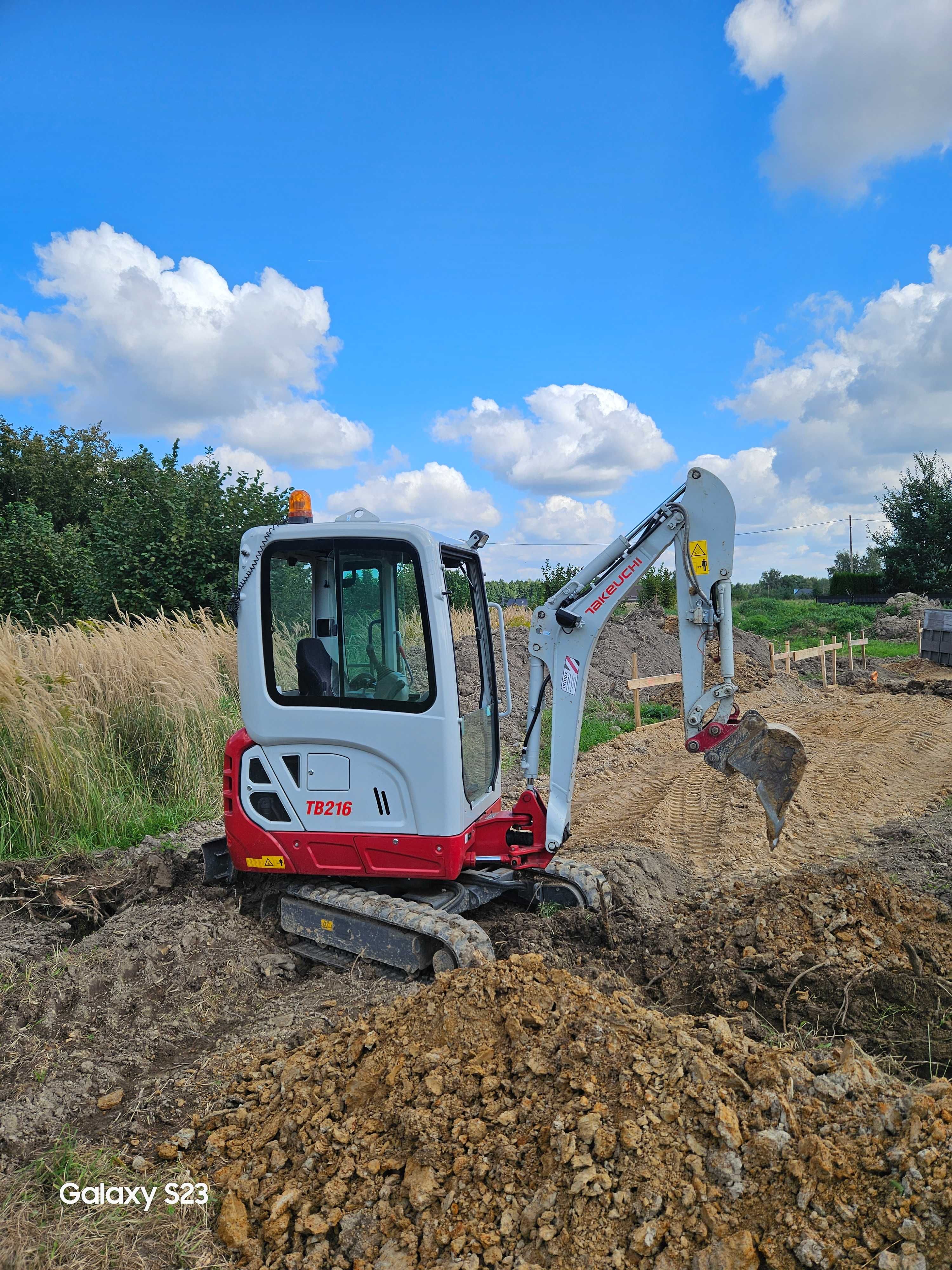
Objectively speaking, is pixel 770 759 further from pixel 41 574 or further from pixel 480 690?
pixel 41 574

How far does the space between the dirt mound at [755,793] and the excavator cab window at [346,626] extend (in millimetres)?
3094

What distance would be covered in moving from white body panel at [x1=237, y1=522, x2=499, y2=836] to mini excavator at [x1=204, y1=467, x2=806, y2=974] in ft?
0.03

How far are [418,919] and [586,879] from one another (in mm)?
1234

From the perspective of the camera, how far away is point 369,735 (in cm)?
462

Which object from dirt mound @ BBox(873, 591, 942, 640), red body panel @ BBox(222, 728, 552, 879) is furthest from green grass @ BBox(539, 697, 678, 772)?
dirt mound @ BBox(873, 591, 942, 640)

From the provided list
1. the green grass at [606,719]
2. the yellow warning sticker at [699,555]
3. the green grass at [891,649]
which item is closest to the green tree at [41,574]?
the green grass at [606,719]

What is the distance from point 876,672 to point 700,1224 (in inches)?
726

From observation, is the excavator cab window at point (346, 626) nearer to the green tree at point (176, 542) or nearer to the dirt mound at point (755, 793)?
the dirt mound at point (755, 793)

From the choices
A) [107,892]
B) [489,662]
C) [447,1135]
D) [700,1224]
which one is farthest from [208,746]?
[700,1224]

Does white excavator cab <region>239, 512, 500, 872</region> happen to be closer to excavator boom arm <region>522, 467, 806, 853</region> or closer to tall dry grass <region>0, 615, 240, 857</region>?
excavator boom arm <region>522, 467, 806, 853</region>

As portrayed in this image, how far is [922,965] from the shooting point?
14.0 feet

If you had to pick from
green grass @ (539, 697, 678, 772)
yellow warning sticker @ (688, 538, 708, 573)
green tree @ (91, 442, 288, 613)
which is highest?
green tree @ (91, 442, 288, 613)

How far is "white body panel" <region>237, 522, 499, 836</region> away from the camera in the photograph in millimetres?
4535

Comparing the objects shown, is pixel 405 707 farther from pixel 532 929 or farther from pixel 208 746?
pixel 208 746
